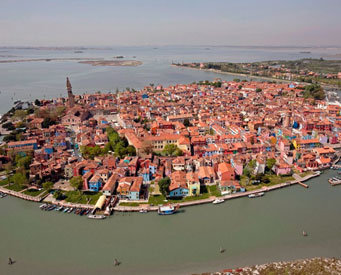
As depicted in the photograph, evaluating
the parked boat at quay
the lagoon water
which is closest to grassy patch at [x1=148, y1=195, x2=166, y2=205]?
the lagoon water

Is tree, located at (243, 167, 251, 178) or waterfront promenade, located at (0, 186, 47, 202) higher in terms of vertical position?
tree, located at (243, 167, 251, 178)

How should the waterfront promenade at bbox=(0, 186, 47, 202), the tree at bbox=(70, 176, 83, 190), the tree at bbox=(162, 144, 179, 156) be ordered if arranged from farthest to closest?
1. the tree at bbox=(162, 144, 179, 156)
2. the tree at bbox=(70, 176, 83, 190)
3. the waterfront promenade at bbox=(0, 186, 47, 202)

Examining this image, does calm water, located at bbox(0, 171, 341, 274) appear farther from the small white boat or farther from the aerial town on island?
the aerial town on island

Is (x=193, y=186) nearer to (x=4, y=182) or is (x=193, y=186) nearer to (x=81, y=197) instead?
(x=81, y=197)

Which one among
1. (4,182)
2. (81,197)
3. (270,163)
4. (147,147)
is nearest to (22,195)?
(4,182)

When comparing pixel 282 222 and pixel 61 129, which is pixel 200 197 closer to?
pixel 282 222

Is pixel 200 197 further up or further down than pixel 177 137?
further down

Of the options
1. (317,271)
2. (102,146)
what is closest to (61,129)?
(102,146)
